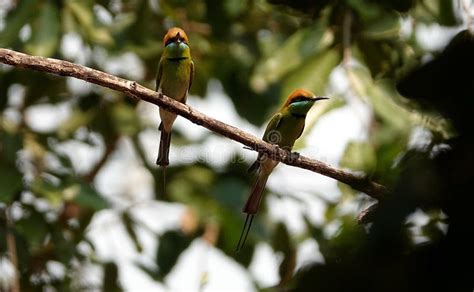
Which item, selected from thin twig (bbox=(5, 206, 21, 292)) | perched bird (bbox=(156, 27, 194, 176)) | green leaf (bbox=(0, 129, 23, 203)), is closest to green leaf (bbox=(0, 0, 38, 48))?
green leaf (bbox=(0, 129, 23, 203))

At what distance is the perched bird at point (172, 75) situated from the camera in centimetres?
245

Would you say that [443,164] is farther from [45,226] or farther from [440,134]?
[45,226]

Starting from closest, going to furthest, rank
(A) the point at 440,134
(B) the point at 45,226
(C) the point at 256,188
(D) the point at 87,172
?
1. (A) the point at 440,134
2. (C) the point at 256,188
3. (B) the point at 45,226
4. (D) the point at 87,172

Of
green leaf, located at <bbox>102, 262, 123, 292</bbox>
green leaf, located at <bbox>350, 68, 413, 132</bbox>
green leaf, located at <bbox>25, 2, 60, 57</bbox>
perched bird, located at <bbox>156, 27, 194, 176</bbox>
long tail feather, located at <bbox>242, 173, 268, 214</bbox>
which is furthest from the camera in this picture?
green leaf, located at <bbox>102, 262, 123, 292</bbox>

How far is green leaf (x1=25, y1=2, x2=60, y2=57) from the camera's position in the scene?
3.34m

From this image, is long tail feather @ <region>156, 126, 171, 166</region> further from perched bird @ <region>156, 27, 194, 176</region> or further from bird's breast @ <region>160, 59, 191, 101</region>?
bird's breast @ <region>160, 59, 191, 101</region>

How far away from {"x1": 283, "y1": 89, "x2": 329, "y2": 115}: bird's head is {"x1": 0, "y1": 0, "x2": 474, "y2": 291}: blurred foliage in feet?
0.60

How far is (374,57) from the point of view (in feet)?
10.1

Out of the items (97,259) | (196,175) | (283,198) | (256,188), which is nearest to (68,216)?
(97,259)

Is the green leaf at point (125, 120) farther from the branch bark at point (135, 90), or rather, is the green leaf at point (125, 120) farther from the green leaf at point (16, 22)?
the branch bark at point (135, 90)

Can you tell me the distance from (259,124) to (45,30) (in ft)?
5.51

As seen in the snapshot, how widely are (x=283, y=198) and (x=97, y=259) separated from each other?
3.65ft

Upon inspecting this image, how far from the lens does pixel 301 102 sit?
2.80 meters

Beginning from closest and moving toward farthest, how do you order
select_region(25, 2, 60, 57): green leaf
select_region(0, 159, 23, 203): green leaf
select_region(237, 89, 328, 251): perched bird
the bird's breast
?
the bird's breast, select_region(237, 89, 328, 251): perched bird, select_region(0, 159, 23, 203): green leaf, select_region(25, 2, 60, 57): green leaf
